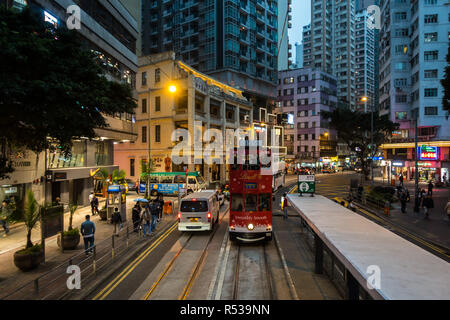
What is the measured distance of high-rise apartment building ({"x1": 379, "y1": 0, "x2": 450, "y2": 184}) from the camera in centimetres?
4519

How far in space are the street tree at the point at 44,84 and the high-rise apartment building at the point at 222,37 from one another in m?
52.0

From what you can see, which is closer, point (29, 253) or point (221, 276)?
point (221, 276)

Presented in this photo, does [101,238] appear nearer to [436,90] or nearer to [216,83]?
[216,83]

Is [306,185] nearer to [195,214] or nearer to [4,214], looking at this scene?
[195,214]

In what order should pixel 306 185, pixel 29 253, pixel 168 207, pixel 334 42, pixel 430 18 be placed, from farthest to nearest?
pixel 334 42 → pixel 430 18 → pixel 168 207 → pixel 306 185 → pixel 29 253

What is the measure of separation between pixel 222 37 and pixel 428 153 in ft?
139

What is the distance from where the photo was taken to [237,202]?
14258 mm

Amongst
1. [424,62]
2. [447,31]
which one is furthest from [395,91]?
[447,31]

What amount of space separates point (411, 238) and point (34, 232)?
72.0 ft

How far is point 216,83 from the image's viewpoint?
55031 mm

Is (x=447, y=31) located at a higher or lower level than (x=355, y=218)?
higher

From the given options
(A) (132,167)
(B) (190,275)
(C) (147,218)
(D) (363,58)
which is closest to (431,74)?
(A) (132,167)

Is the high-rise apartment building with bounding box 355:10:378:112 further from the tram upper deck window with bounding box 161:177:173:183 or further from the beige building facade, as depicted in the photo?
the tram upper deck window with bounding box 161:177:173:183

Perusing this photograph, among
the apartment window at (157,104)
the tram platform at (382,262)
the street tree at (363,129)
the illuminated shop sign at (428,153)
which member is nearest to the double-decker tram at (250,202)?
the tram platform at (382,262)
